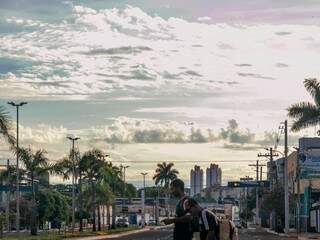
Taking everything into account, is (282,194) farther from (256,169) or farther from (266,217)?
(256,169)

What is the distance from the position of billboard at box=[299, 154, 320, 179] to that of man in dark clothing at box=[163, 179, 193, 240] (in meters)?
82.9

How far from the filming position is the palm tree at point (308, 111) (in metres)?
51.6

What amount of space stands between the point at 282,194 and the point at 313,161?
5.49 meters

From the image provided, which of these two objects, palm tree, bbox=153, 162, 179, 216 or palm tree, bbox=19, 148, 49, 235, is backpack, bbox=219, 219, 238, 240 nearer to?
palm tree, bbox=19, 148, 49, 235

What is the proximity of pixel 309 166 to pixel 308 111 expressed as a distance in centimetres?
4496

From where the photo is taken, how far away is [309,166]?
9581 cm

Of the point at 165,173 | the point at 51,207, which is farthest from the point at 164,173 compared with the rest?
the point at 51,207

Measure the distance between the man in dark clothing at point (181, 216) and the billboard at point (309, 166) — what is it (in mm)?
82940

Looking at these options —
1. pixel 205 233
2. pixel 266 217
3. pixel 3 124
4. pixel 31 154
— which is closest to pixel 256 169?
pixel 266 217

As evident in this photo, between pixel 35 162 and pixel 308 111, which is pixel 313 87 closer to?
pixel 308 111

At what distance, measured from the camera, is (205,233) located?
13.8 metres

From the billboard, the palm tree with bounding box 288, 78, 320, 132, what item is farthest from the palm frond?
the billboard

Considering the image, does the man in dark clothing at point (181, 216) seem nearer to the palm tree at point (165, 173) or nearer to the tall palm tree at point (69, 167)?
the tall palm tree at point (69, 167)

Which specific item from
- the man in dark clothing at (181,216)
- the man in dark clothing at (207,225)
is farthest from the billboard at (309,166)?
the man in dark clothing at (181,216)
